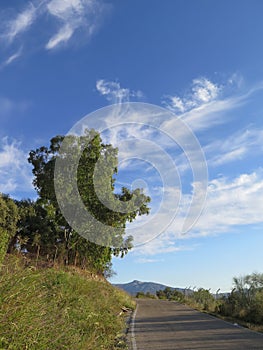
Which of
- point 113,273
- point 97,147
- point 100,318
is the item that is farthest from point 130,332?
point 113,273

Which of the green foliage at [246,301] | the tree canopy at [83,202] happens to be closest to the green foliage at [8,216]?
the tree canopy at [83,202]

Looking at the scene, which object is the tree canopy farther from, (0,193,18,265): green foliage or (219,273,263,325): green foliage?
(219,273,263,325): green foliage

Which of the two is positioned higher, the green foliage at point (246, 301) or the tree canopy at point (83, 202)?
the tree canopy at point (83, 202)

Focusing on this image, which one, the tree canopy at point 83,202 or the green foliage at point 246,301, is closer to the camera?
the green foliage at point 246,301

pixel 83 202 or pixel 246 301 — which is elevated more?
pixel 83 202

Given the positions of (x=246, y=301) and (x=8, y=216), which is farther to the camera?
(x=246, y=301)

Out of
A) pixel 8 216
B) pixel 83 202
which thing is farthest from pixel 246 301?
pixel 8 216

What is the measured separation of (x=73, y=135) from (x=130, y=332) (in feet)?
55.7

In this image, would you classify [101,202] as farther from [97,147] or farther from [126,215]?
[97,147]

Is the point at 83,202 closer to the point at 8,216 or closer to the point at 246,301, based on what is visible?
the point at 8,216

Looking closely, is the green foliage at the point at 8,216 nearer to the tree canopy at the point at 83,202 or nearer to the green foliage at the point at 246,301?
the tree canopy at the point at 83,202

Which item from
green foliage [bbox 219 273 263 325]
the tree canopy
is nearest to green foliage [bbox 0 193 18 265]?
the tree canopy

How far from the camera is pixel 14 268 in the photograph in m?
6.79

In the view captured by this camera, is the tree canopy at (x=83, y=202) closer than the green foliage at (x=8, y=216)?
No
